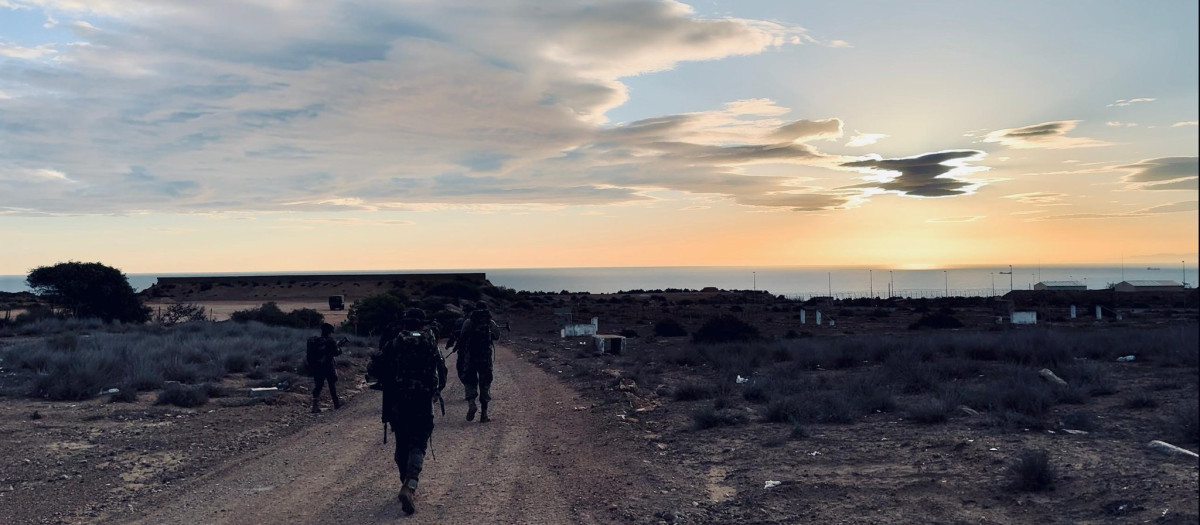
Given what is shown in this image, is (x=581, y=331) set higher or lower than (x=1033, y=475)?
lower

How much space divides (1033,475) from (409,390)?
6.24m

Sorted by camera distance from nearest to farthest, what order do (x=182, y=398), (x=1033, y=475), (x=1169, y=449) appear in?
(x=1033, y=475)
(x=1169, y=449)
(x=182, y=398)

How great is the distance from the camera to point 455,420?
14.0 meters

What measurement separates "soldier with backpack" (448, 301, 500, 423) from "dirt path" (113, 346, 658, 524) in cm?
46

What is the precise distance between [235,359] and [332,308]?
53.5 m

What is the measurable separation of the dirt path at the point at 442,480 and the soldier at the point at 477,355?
46 centimetres

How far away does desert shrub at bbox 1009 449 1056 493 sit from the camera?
314 inches

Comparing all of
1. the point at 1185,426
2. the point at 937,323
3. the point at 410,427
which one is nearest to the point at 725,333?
the point at 937,323

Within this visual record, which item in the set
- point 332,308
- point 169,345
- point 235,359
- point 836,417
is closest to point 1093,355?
point 836,417

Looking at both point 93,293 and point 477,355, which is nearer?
point 477,355

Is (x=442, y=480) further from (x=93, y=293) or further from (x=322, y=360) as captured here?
(x=93, y=293)

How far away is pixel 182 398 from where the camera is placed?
16.4 metres

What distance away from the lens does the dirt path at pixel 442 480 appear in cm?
795

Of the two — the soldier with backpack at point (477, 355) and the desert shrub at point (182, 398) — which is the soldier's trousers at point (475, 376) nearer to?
the soldier with backpack at point (477, 355)
